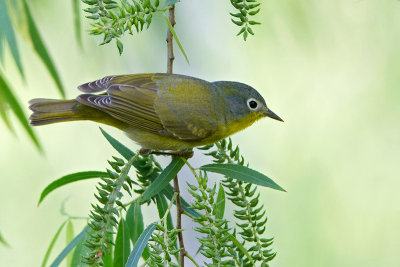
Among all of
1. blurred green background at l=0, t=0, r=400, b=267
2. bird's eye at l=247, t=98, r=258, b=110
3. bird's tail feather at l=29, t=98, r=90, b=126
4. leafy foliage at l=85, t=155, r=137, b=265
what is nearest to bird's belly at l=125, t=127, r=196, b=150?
bird's tail feather at l=29, t=98, r=90, b=126

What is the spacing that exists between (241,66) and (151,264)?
4.21 meters

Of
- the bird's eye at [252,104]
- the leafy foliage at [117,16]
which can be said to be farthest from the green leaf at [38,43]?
the bird's eye at [252,104]

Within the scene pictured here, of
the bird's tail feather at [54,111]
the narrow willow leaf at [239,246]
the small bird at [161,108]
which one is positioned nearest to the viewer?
the narrow willow leaf at [239,246]

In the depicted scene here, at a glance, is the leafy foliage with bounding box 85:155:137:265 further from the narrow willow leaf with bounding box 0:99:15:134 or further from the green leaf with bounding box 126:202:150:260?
the narrow willow leaf with bounding box 0:99:15:134

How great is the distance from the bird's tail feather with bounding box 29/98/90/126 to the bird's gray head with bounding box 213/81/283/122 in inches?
35.9

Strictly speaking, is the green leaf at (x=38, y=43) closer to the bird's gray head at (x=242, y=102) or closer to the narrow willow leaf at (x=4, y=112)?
the narrow willow leaf at (x=4, y=112)

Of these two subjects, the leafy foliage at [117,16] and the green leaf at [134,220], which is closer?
the leafy foliage at [117,16]

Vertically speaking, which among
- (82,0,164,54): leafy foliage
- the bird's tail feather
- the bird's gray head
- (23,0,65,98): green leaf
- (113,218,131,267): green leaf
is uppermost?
the bird's gray head

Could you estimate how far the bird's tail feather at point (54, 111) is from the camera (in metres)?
3.37

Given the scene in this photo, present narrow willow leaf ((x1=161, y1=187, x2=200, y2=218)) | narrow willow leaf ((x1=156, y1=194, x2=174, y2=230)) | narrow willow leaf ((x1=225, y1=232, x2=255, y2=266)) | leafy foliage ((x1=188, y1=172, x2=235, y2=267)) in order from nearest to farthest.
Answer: leafy foliage ((x1=188, y1=172, x2=235, y2=267)), narrow willow leaf ((x1=225, y1=232, x2=255, y2=266)), narrow willow leaf ((x1=161, y1=187, x2=200, y2=218)), narrow willow leaf ((x1=156, y1=194, x2=174, y2=230))

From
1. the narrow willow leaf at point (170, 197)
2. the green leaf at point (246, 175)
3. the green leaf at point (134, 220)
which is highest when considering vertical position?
the green leaf at point (246, 175)

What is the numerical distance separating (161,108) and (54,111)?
64cm

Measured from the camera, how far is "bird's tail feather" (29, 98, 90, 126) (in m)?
3.37

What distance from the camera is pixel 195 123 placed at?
11.9ft
